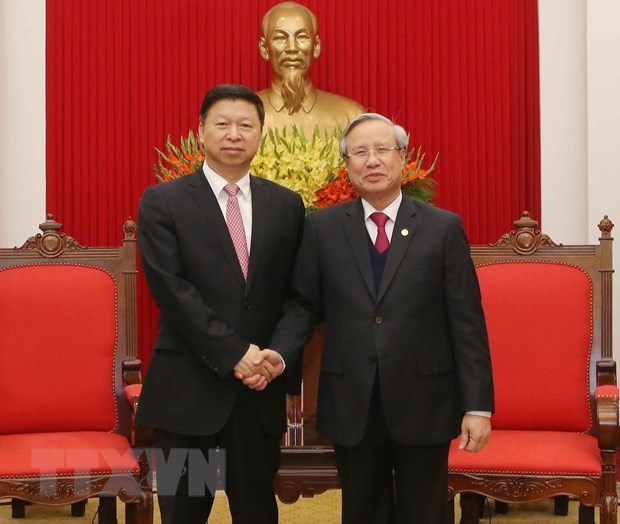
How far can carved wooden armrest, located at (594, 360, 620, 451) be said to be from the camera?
2.92 m

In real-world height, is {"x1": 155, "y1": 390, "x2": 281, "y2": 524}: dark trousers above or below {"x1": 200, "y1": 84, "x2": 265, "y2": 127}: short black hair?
below

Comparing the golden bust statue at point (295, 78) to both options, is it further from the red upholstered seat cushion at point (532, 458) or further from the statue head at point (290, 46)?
the red upholstered seat cushion at point (532, 458)

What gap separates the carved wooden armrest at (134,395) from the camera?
3000mm

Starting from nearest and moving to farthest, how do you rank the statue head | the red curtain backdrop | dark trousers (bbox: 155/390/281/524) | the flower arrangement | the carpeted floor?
dark trousers (bbox: 155/390/281/524) < the flower arrangement < the carpeted floor < the statue head < the red curtain backdrop

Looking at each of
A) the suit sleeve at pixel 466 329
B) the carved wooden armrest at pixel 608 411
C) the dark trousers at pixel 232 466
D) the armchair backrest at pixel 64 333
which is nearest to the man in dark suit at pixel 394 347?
the suit sleeve at pixel 466 329

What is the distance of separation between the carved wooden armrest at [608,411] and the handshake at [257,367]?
1066 mm

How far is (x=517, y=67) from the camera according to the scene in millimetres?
4703

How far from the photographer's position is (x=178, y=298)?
2359mm

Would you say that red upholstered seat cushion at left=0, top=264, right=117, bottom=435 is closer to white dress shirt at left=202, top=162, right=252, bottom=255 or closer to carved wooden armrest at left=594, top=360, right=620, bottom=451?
white dress shirt at left=202, top=162, right=252, bottom=255

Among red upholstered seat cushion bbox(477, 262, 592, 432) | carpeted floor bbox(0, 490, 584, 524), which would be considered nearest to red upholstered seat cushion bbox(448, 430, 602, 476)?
red upholstered seat cushion bbox(477, 262, 592, 432)

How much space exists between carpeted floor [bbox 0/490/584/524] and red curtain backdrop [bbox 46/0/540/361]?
1.11 m

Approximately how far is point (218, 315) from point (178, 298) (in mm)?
109

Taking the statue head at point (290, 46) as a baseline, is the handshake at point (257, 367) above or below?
below

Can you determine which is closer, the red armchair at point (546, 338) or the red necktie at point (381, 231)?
the red necktie at point (381, 231)
